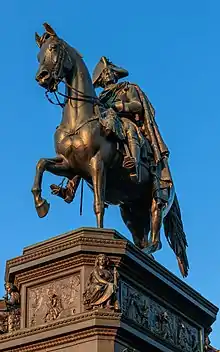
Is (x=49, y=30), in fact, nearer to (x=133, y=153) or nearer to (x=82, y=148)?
(x=82, y=148)

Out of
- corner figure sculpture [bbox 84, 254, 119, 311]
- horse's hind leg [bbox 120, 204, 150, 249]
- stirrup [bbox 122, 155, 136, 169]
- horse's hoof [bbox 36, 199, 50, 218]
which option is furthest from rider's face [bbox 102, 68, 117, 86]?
corner figure sculpture [bbox 84, 254, 119, 311]

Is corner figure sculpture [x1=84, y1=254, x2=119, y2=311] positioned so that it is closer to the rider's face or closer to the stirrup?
the stirrup

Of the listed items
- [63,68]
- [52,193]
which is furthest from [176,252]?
[63,68]

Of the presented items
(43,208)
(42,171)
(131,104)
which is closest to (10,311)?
(43,208)

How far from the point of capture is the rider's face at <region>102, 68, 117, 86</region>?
1597 cm

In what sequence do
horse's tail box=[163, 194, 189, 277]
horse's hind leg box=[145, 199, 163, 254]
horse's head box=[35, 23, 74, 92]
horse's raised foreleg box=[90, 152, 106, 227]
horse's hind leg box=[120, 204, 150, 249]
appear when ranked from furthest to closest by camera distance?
horse's tail box=[163, 194, 189, 277]
horse's hind leg box=[120, 204, 150, 249]
horse's hind leg box=[145, 199, 163, 254]
horse's head box=[35, 23, 74, 92]
horse's raised foreleg box=[90, 152, 106, 227]

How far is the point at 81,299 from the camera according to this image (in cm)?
1245

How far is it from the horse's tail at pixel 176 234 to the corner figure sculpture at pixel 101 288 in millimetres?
3480

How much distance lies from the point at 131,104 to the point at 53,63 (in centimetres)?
188

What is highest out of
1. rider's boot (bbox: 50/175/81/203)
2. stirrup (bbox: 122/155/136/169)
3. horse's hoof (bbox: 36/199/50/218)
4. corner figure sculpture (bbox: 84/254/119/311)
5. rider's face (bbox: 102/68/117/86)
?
rider's face (bbox: 102/68/117/86)

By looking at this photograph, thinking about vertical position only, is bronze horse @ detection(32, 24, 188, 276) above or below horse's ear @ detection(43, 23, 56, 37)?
below

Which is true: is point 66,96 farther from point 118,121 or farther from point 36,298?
point 36,298

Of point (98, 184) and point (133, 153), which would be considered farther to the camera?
point (133, 153)

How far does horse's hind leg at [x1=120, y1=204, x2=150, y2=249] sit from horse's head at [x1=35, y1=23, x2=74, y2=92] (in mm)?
2648
